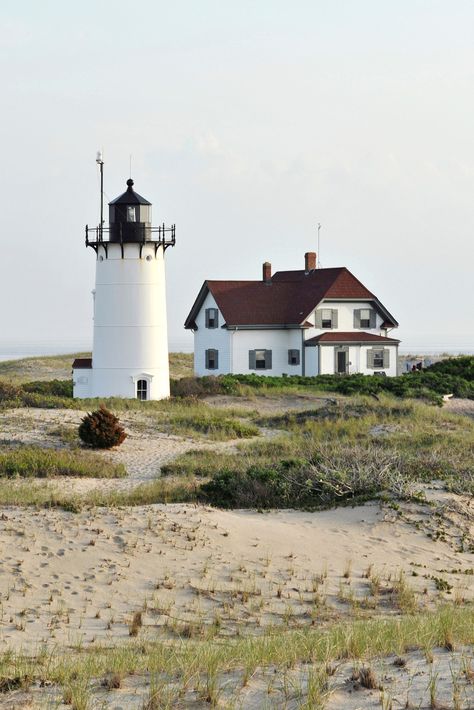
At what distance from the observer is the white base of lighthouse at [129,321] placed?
3806cm

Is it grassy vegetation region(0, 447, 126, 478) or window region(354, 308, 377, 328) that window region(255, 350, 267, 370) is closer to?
window region(354, 308, 377, 328)

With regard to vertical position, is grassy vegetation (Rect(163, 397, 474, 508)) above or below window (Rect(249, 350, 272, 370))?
below

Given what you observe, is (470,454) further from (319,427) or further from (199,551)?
(199,551)

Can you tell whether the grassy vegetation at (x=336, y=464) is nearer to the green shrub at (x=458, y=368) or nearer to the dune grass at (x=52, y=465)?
the dune grass at (x=52, y=465)

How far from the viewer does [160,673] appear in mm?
8055

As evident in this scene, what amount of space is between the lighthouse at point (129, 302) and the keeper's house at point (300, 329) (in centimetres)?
937

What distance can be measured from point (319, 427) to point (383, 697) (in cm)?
2240

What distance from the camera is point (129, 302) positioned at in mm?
38031

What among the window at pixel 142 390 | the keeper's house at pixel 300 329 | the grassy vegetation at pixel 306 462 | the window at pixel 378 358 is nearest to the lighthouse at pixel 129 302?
the window at pixel 142 390

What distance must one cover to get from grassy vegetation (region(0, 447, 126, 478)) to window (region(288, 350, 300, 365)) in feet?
82.1

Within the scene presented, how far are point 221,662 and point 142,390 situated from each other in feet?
101

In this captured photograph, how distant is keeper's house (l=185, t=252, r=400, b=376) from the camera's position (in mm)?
47625

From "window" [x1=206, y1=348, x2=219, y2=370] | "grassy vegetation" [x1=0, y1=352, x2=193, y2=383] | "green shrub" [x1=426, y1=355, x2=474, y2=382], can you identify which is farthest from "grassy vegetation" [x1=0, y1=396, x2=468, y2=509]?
"grassy vegetation" [x1=0, y1=352, x2=193, y2=383]

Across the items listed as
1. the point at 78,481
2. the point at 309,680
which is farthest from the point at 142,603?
the point at 78,481
